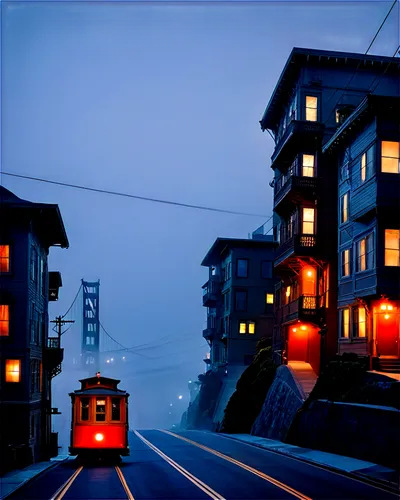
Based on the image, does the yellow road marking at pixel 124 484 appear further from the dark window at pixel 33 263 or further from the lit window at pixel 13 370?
the dark window at pixel 33 263

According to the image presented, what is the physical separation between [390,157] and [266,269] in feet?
133

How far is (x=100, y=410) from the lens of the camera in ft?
96.9

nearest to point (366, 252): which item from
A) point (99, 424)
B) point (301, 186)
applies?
point (301, 186)

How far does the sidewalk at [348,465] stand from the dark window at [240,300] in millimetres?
38454

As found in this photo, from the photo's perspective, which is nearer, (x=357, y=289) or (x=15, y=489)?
(x=15, y=489)

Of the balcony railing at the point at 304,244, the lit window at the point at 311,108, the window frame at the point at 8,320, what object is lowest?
the window frame at the point at 8,320

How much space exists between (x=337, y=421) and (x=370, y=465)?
5.67 m

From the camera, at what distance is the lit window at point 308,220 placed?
43.4m

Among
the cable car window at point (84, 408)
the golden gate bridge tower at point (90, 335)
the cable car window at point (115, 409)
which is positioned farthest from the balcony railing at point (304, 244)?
the golden gate bridge tower at point (90, 335)

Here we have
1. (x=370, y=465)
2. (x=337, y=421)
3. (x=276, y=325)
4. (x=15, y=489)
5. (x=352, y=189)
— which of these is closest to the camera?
(x=15, y=489)

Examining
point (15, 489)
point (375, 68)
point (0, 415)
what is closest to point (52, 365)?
point (0, 415)

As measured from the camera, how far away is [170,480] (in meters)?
21.6

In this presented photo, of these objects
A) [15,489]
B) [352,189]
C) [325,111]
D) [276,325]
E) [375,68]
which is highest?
[375,68]

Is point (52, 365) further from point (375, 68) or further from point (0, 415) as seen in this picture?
point (375, 68)
